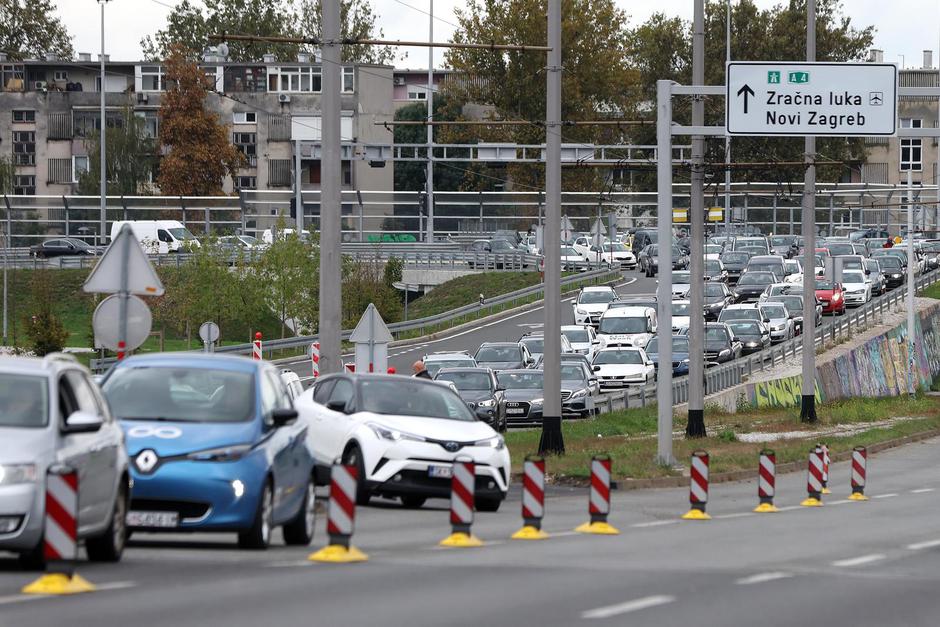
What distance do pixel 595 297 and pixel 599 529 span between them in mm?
46402

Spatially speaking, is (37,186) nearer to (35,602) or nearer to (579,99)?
(579,99)

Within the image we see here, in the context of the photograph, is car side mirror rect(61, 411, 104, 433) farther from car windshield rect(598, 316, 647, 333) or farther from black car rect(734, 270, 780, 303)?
black car rect(734, 270, 780, 303)

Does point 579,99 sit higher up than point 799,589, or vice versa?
point 579,99

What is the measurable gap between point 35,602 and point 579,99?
91.5 meters

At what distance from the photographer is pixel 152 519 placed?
47.4 feet

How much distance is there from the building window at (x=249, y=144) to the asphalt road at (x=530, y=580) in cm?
10474

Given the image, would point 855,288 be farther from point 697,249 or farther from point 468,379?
point 697,249

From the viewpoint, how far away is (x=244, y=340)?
77.9 meters

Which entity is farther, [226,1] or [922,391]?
[226,1]

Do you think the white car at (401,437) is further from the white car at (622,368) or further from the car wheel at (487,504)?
the white car at (622,368)

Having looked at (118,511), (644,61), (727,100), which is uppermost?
(644,61)

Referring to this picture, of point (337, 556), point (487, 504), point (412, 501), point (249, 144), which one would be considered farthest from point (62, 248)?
point (337, 556)

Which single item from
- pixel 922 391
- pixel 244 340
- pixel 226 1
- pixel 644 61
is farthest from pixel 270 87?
pixel 922 391

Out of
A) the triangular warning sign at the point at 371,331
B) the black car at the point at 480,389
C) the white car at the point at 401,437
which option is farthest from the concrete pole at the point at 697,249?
the white car at the point at 401,437
